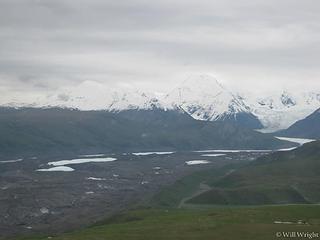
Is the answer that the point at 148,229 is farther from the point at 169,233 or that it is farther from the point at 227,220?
the point at 227,220

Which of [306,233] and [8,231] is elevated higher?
[306,233]

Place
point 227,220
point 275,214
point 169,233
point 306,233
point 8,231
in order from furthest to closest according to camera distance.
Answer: point 8,231 < point 275,214 < point 227,220 < point 169,233 < point 306,233

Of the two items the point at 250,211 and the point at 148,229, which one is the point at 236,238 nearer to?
the point at 148,229

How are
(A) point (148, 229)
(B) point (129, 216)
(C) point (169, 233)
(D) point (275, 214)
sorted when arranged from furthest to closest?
(B) point (129, 216)
(D) point (275, 214)
(A) point (148, 229)
(C) point (169, 233)

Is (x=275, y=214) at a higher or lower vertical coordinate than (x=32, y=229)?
higher

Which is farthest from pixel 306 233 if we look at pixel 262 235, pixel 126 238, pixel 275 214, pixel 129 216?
pixel 129 216

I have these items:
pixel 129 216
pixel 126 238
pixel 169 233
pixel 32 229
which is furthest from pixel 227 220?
pixel 32 229

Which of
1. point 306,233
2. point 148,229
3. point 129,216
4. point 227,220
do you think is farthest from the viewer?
point 129,216

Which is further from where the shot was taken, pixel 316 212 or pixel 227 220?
pixel 316 212

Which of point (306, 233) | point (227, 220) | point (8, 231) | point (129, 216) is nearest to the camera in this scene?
point (306, 233)
